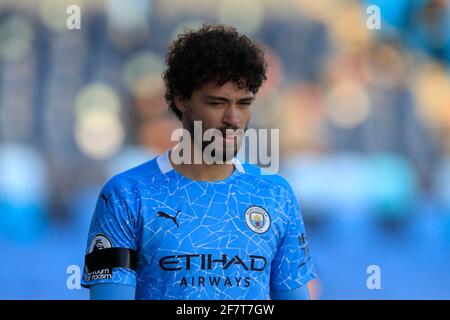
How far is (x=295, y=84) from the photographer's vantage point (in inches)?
406

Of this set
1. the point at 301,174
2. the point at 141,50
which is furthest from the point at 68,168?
the point at 301,174

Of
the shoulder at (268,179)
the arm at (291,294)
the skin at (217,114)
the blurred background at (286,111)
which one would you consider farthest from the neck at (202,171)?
the blurred background at (286,111)

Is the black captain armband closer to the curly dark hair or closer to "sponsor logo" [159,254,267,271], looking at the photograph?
"sponsor logo" [159,254,267,271]

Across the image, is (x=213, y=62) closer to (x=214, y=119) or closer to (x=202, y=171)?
(x=214, y=119)

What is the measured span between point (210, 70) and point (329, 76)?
7566mm

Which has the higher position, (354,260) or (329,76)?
(329,76)

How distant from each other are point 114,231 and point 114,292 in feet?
0.67

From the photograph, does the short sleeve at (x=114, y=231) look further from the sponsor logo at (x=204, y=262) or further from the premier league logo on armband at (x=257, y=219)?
the premier league logo on armband at (x=257, y=219)

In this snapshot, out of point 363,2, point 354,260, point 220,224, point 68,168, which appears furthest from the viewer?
point 363,2

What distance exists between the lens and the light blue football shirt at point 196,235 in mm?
2832

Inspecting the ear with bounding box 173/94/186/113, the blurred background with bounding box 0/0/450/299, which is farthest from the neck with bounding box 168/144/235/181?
the blurred background with bounding box 0/0/450/299

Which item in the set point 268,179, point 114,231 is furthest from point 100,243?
point 268,179

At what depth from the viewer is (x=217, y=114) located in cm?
292

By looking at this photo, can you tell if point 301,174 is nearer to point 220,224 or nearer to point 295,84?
point 295,84
